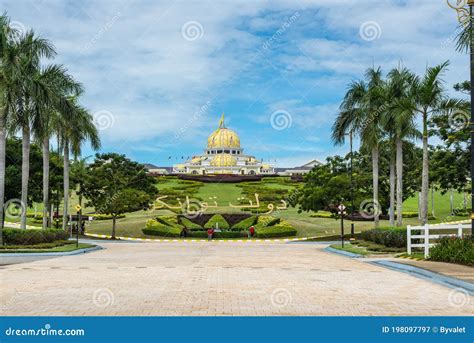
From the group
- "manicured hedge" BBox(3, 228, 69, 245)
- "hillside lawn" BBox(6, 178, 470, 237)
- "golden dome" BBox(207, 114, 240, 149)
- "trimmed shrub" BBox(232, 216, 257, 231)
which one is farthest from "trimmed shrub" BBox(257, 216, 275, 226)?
"golden dome" BBox(207, 114, 240, 149)

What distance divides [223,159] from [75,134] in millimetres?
107417

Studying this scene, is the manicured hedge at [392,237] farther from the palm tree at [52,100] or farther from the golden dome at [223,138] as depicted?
the golden dome at [223,138]

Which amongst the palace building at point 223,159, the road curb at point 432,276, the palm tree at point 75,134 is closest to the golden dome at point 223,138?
the palace building at point 223,159

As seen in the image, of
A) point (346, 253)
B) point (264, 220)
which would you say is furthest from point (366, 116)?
point (264, 220)

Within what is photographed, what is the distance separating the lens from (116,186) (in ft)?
184

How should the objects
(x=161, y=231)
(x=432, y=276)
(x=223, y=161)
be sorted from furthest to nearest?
(x=223, y=161) < (x=161, y=231) < (x=432, y=276)

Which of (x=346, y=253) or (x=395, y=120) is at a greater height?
(x=395, y=120)

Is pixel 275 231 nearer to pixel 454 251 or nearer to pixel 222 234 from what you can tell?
pixel 222 234

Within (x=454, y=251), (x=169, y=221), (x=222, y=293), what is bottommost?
(x=169, y=221)

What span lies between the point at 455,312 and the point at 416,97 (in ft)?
70.2

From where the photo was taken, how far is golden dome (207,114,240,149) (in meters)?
159

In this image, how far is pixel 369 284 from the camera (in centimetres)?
1445

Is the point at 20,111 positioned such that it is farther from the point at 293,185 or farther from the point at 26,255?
the point at 293,185
